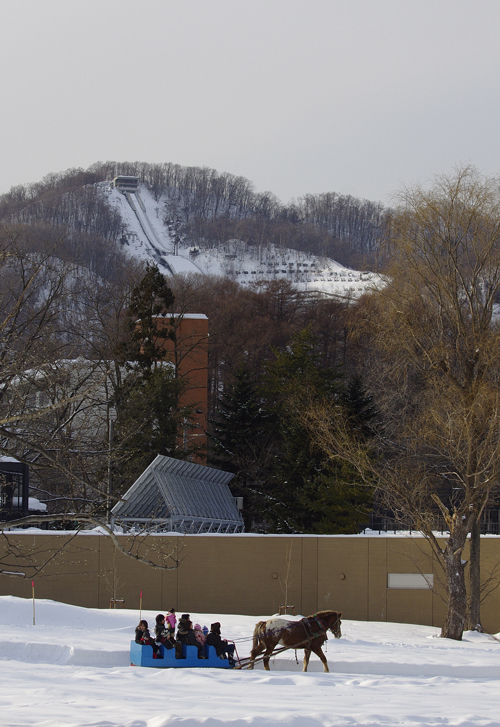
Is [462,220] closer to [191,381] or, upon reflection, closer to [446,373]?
[446,373]

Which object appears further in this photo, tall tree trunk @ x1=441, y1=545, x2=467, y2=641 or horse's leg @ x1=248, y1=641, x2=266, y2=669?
tall tree trunk @ x1=441, y1=545, x2=467, y2=641

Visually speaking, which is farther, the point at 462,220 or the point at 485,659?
the point at 462,220

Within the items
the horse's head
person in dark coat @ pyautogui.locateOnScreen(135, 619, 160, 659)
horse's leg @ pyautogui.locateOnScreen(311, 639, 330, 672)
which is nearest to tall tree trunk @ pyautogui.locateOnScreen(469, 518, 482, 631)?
the horse's head

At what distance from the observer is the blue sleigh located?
1471cm

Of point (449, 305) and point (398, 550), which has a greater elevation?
point (449, 305)

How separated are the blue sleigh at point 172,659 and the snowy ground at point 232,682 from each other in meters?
0.49

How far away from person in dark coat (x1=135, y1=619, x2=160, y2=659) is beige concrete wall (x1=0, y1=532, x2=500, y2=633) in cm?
986

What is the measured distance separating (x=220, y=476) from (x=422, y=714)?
26551 mm

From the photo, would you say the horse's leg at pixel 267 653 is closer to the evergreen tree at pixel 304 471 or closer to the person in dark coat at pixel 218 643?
the person in dark coat at pixel 218 643

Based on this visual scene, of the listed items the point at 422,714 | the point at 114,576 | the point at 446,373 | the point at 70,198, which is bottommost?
the point at 114,576

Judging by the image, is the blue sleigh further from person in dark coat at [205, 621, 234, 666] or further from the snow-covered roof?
the snow-covered roof

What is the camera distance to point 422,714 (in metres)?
9.64

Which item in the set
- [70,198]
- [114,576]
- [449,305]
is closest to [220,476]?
[114,576]

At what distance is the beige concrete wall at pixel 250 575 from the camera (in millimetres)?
24797
